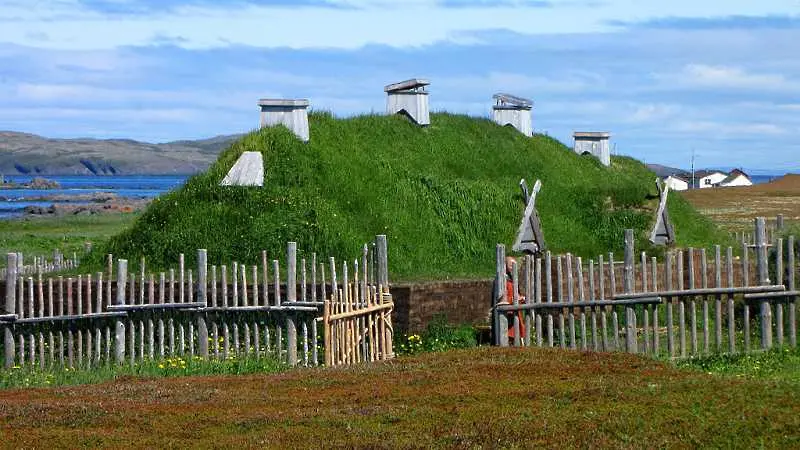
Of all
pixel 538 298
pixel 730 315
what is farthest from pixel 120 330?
pixel 730 315

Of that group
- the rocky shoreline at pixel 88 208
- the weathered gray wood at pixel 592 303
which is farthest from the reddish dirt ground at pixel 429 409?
the rocky shoreline at pixel 88 208

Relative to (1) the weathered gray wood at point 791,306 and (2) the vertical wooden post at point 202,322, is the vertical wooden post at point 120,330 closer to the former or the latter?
(2) the vertical wooden post at point 202,322

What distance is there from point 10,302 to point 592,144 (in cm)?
2498

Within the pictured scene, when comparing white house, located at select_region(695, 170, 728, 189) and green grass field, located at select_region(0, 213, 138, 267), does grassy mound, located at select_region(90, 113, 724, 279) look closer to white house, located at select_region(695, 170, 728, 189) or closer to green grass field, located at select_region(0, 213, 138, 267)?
green grass field, located at select_region(0, 213, 138, 267)

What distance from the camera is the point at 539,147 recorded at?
42094 millimetres

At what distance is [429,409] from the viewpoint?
1628 centimetres

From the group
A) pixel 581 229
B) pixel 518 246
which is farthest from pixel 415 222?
pixel 581 229

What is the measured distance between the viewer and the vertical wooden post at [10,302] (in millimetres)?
24766

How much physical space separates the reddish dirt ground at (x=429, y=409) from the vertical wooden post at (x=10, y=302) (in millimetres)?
5069

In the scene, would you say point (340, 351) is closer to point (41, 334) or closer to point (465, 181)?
point (41, 334)

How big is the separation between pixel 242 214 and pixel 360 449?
58.0 feet

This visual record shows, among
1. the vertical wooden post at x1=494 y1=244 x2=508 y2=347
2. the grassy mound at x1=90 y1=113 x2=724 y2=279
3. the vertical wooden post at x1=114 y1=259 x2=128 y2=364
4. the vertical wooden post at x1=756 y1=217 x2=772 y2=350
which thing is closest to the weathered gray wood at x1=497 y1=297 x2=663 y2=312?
the vertical wooden post at x1=494 y1=244 x2=508 y2=347

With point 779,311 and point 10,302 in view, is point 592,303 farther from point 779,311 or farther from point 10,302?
point 10,302

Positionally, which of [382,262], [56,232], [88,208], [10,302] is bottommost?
[10,302]
